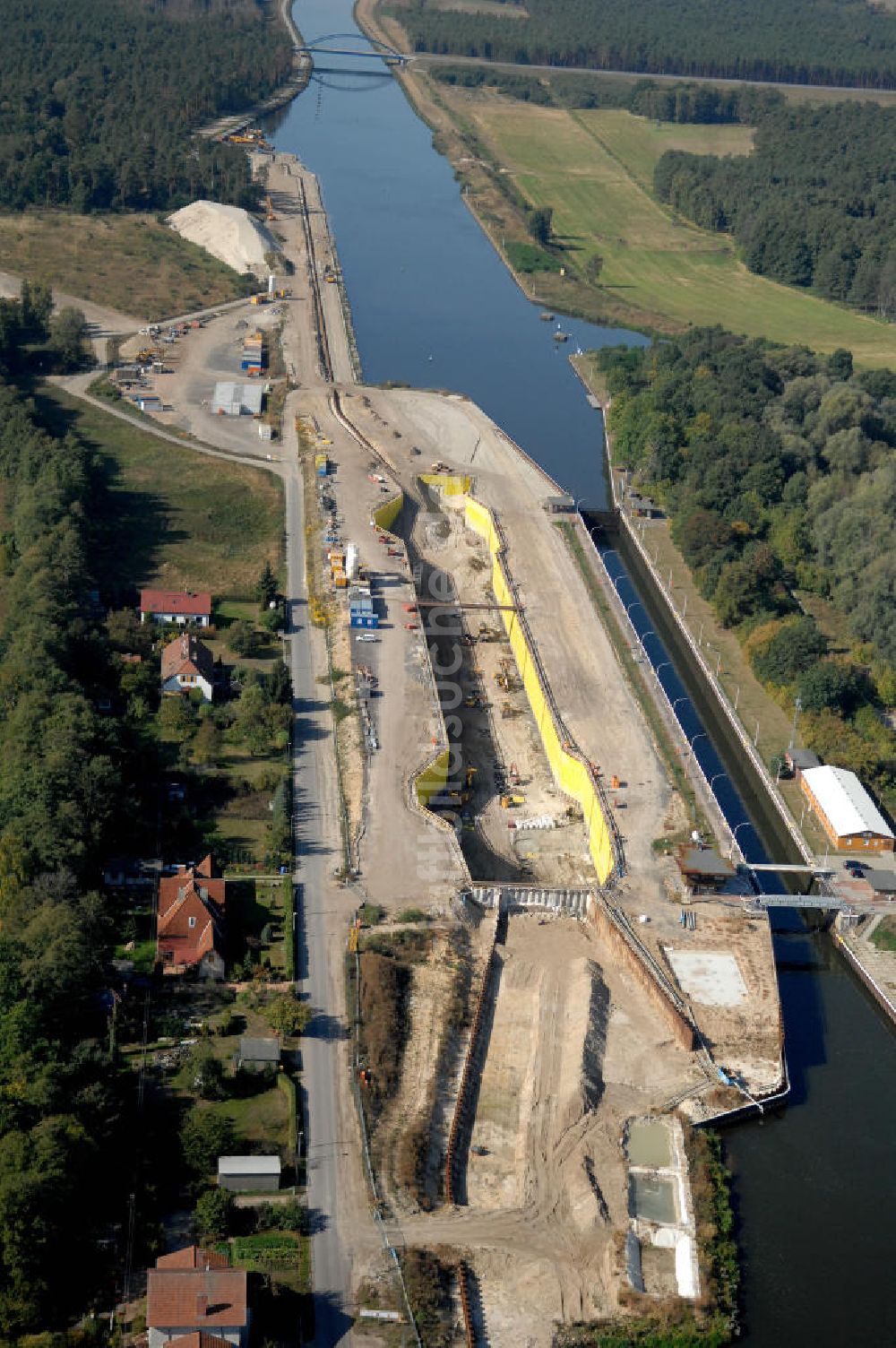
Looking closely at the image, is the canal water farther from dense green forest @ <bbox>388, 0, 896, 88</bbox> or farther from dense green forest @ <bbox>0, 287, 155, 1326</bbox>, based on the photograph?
dense green forest @ <bbox>0, 287, 155, 1326</bbox>

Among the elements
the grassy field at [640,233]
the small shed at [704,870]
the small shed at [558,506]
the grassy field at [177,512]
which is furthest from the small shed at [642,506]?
the small shed at [704,870]

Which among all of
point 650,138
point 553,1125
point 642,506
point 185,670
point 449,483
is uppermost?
point 650,138

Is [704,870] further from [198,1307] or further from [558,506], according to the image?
[558,506]

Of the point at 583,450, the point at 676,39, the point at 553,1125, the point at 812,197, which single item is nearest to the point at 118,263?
the point at 583,450

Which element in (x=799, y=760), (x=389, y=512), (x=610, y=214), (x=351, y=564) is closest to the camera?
(x=799, y=760)

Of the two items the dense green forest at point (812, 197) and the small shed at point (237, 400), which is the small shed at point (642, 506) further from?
the dense green forest at point (812, 197)

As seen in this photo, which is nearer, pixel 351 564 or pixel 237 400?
pixel 351 564
